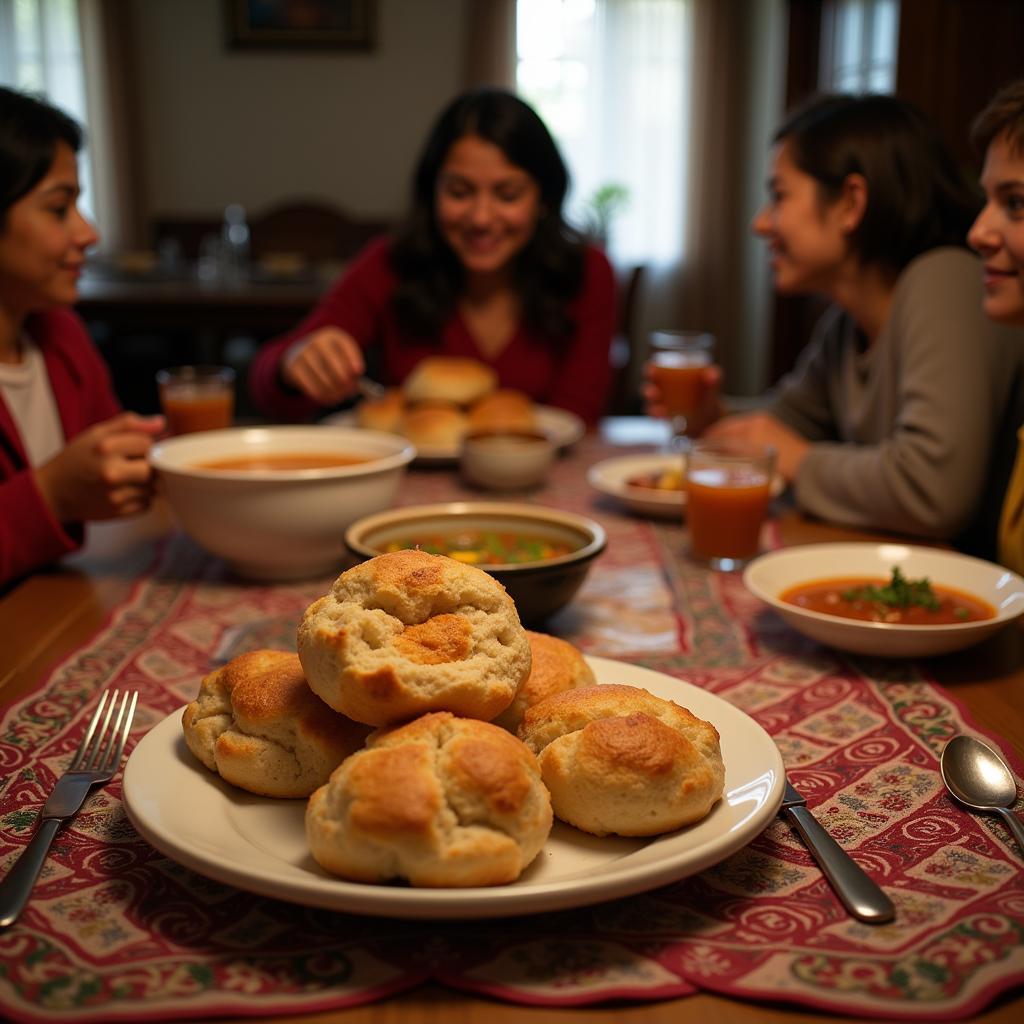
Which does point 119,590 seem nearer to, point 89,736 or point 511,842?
point 89,736

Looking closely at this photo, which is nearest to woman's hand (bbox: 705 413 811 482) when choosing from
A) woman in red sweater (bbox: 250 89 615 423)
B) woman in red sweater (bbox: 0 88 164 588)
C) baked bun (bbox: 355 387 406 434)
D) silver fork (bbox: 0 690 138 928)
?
baked bun (bbox: 355 387 406 434)

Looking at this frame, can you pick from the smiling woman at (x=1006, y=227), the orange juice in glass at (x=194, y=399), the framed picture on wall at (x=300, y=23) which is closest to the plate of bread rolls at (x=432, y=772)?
the smiling woman at (x=1006, y=227)

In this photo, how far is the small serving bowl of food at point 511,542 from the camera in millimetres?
1344

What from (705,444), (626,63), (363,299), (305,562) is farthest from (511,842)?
(626,63)

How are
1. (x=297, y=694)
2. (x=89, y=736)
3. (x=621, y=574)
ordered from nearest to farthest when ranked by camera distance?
(x=297, y=694) → (x=89, y=736) → (x=621, y=574)

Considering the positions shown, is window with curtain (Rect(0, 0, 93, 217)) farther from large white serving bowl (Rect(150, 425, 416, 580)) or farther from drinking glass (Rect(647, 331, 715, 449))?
large white serving bowl (Rect(150, 425, 416, 580))

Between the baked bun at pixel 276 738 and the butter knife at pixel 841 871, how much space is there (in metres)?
0.37

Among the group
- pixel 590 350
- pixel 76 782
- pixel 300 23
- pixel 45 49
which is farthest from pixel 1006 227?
pixel 45 49

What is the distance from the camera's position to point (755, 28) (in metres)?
7.54

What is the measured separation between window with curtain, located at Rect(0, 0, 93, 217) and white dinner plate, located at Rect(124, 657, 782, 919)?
25.1 ft

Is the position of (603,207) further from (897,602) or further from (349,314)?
(897,602)

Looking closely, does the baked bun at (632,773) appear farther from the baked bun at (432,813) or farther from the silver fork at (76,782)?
the silver fork at (76,782)

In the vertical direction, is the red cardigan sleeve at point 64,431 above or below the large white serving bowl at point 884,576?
above

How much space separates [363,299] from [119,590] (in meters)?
1.72
